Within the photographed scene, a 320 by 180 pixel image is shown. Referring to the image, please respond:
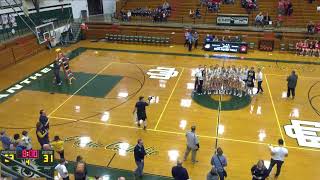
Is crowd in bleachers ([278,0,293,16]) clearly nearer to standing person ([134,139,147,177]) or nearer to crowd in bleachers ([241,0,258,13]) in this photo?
crowd in bleachers ([241,0,258,13])

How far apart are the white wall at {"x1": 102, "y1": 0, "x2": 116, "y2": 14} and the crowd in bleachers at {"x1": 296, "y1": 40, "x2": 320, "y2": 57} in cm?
1854

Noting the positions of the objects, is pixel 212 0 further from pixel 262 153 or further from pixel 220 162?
pixel 220 162

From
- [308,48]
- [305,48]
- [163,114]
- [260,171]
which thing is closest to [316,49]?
[308,48]

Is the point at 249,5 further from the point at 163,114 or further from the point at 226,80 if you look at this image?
the point at 163,114

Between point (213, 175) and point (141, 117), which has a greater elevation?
point (141, 117)

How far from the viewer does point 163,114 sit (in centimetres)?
1418

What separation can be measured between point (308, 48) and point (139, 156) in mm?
18195

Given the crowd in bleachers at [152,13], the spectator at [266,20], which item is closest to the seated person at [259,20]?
the spectator at [266,20]

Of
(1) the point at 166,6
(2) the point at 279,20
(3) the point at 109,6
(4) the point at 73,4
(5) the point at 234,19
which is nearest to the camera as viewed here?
(2) the point at 279,20

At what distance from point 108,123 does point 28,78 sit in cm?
774

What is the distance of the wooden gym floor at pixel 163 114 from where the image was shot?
11.1 metres

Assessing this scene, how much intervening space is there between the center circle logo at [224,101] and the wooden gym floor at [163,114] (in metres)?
0.12

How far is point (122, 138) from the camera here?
12281 mm

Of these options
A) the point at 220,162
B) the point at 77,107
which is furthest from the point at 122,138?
the point at 220,162
